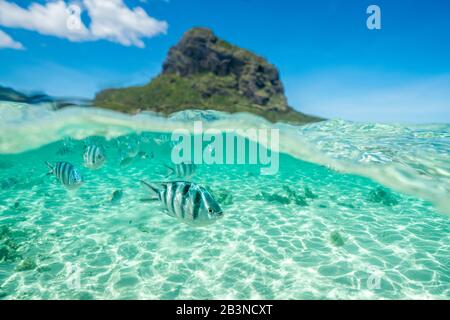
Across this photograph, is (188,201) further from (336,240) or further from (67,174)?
(336,240)

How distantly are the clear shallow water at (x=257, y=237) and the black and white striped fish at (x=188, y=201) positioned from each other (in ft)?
12.3

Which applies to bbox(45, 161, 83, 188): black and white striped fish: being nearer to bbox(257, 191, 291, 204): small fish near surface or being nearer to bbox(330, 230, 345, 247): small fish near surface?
bbox(330, 230, 345, 247): small fish near surface

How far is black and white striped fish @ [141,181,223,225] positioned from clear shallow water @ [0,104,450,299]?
12.3 feet

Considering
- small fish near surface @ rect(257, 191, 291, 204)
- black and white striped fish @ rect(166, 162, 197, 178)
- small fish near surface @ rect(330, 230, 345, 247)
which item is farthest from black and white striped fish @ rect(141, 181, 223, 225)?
small fish near surface @ rect(257, 191, 291, 204)

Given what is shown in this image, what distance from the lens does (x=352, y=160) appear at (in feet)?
56.5

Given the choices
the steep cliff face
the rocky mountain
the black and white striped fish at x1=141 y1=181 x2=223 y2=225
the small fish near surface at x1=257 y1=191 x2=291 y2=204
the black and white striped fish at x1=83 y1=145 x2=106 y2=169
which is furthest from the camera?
the steep cliff face

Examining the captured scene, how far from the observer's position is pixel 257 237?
31.4 ft

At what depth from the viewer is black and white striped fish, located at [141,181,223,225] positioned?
11.7 feet

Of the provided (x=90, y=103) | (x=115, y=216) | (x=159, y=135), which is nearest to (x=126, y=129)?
(x=159, y=135)

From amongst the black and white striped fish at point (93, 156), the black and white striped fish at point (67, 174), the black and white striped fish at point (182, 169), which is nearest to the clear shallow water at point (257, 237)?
the black and white striped fish at point (67, 174)

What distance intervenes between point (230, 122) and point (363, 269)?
1697cm

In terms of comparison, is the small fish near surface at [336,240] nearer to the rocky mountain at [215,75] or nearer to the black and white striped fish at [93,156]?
the black and white striped fish at [93,156]

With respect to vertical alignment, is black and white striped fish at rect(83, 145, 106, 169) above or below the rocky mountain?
below

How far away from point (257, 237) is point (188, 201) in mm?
6533
